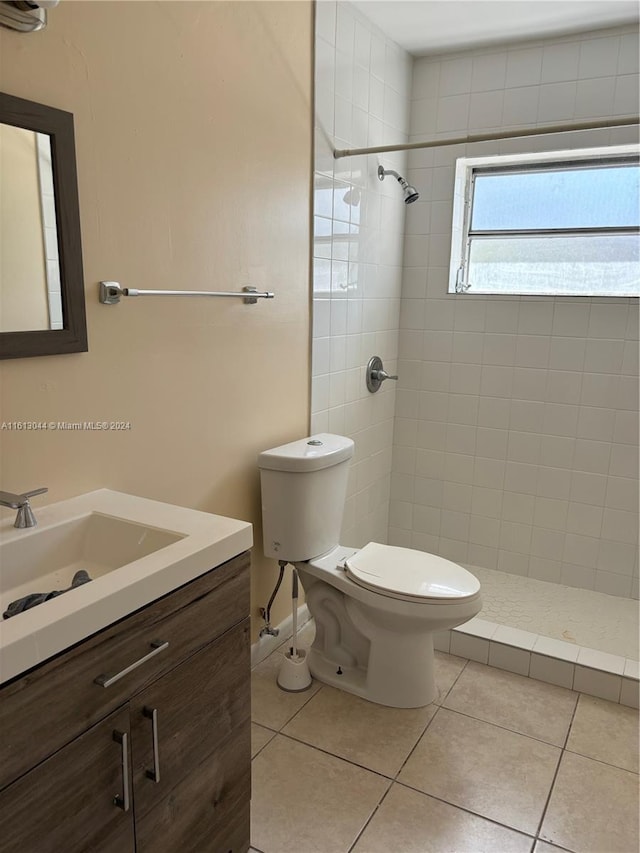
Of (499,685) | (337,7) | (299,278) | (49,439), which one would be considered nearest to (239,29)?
(337,7)

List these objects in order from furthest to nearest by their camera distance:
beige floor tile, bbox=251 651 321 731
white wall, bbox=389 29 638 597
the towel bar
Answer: white wall, bbox=389 29 638 597 → beige floor tile, bbox=251 651 321 731 → the towel bar

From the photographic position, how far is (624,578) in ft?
9.39

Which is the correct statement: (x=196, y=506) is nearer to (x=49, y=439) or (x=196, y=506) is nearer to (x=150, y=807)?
(x=49, y=439)

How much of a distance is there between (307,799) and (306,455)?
1.00 meters

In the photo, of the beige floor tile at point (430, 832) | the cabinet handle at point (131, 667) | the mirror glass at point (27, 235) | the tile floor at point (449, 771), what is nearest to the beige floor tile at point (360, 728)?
the tile floor at point (449, 771)

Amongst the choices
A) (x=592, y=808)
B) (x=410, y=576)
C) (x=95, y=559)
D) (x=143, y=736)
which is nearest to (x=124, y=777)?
(x=143, y=736)

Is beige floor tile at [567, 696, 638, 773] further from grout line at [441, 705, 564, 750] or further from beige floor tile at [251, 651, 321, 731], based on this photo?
beige floor tile at [251, 651, 321, 731]

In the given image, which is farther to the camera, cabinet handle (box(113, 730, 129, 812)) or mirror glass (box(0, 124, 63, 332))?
mirror glass (box(0, 124, 63, 332))

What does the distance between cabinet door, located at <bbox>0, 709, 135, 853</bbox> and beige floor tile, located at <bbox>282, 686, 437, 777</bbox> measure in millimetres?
922

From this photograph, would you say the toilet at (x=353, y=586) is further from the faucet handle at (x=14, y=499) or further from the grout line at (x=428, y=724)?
the faucet handle at (x=14, y=499)

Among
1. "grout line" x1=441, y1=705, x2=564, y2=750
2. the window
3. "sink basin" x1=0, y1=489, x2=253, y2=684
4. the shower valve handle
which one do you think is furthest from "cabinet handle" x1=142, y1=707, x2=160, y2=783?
the window

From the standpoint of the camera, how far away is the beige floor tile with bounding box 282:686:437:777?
1.92 meters

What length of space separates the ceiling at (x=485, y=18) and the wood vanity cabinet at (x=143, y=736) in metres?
2.25

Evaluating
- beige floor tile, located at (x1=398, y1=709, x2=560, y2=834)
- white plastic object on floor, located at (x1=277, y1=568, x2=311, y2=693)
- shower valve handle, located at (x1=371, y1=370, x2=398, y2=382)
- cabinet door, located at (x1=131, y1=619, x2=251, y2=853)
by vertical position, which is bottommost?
beige floor tile, located at (x1=398, y1=709, x2=560, y2=834)
